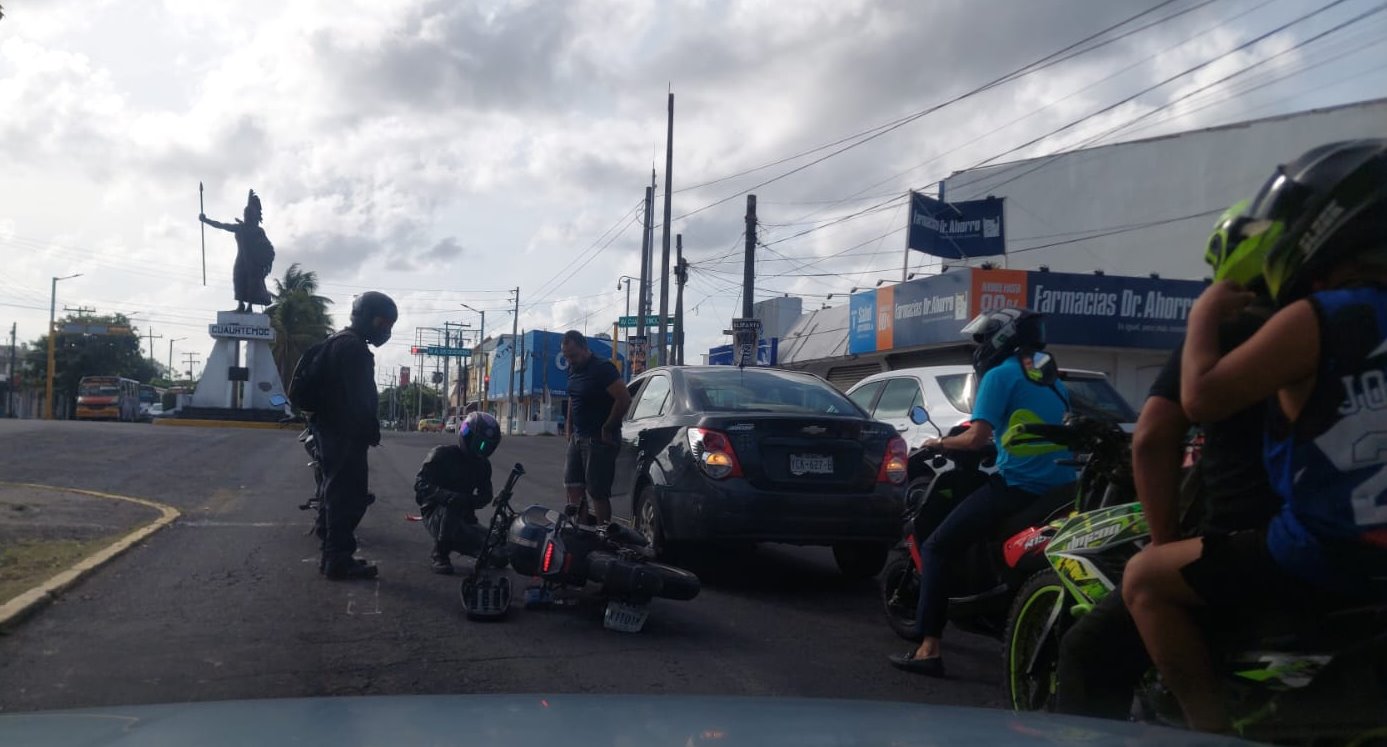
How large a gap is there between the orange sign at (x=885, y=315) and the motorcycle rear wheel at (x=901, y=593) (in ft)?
68.1

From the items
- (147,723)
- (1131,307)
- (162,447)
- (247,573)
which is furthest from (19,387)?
(147,723)

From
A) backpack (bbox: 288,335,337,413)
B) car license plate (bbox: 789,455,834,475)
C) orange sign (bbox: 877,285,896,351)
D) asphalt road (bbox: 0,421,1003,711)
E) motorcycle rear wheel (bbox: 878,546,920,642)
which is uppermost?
orange sign (bbox: 877,285,896,351)

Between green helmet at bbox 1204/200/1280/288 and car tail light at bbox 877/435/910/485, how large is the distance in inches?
182

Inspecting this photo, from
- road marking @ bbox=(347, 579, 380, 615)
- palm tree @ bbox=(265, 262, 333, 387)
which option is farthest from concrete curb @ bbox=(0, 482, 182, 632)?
palm tree @ bbox=(265, 262, 333, 387)

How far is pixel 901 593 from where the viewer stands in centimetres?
586

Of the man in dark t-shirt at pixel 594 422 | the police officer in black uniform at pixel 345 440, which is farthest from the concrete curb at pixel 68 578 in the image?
the man in dark t-shirt at pixel 594 422

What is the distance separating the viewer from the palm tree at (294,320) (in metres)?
54.6

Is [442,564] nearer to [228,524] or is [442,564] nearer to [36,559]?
[36,559]

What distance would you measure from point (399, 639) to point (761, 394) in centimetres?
335

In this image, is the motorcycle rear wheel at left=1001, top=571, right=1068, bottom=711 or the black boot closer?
the motorcycle rear wheel at left=1001, top=571, right=1068, bottom=711

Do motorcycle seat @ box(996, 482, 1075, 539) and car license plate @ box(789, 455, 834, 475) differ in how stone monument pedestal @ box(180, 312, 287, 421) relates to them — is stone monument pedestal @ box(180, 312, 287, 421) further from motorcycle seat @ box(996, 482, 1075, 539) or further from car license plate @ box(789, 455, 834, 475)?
motorcycle seat @ box(996, 482, 1075, 539)

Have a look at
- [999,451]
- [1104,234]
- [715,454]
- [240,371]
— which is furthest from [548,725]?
[240,371]

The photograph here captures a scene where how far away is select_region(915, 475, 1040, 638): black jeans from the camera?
497 centimetres

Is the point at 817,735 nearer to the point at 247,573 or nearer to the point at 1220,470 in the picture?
the point at 1220,470
